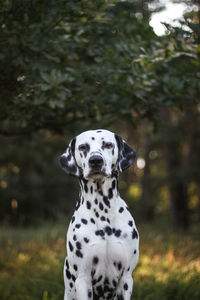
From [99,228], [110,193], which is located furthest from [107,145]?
[99,228]

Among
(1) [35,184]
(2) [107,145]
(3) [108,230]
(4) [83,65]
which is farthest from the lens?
(1) [35,184]

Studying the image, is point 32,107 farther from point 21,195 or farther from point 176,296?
point 21,195

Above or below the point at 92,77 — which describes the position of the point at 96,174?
below

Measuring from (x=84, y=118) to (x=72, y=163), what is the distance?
106 inches

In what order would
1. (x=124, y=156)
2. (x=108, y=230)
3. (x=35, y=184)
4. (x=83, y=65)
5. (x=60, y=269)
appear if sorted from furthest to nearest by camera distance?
1. (x=35, y=184)
2. (x=60, y=269)
3. (x=83, y=65)
4. (x=124, y=156)
5. (x=108, y=230)

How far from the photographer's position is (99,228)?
3.16 m

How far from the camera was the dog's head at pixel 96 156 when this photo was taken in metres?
3.07

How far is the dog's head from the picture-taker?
10.1ft

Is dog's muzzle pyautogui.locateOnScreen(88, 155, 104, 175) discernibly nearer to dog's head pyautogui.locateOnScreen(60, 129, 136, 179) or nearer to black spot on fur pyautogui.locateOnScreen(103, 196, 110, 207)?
dog's head pyautogui.locateOnScreen(60, 129, 136, 179)

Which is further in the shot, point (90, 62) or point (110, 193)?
point (90, 62)

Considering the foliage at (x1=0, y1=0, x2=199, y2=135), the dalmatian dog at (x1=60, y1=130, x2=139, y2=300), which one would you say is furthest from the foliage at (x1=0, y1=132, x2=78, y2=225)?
the dalmatian dog at (x1=60, y1=130, x2=139, y2=300)

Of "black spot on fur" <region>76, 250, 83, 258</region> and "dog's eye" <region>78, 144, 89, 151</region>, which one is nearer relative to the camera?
"black spot on fur" <region>76, 250, 83, 258</region>

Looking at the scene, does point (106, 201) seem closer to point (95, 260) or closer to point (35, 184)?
point (95, 260)

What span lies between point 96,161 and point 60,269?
3472 mm
